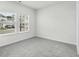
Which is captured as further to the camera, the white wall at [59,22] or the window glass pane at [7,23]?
the white wall at [59,22]

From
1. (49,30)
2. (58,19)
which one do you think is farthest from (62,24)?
(49,30)

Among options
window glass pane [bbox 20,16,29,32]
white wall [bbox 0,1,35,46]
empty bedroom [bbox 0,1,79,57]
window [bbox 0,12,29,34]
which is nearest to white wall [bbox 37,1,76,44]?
empty bedroom [bbox 0,1,79,57]

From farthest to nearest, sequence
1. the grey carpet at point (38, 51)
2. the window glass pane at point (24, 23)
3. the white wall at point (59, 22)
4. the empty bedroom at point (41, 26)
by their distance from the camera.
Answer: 1. the window glass pane at point (24, 23)
2. the white wall at point (59, 22)
3. the empty bedroom at point (41, 26)
4. the grey carpet at point (38, 51)

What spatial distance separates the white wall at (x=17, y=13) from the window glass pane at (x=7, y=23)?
0.27 m

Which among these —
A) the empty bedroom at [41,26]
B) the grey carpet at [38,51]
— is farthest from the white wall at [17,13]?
the grey carpet at [38,51]

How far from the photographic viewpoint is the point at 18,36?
3.75 meters

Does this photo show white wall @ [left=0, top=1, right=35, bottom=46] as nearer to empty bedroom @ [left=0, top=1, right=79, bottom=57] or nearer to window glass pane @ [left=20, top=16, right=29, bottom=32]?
empty bedroom @ [left=0, top=1, right=79, bottom=57]

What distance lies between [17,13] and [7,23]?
0.89 metres

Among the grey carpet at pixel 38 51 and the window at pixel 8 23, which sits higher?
the window at pixel 8 23

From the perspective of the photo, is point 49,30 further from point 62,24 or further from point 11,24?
point 11,24

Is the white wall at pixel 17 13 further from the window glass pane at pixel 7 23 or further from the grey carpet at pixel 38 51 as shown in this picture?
the grey carpet at pixel 38 51

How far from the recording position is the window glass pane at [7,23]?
10.0 feet

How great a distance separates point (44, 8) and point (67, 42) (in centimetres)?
301

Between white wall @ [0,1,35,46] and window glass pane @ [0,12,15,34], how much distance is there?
0.27m
